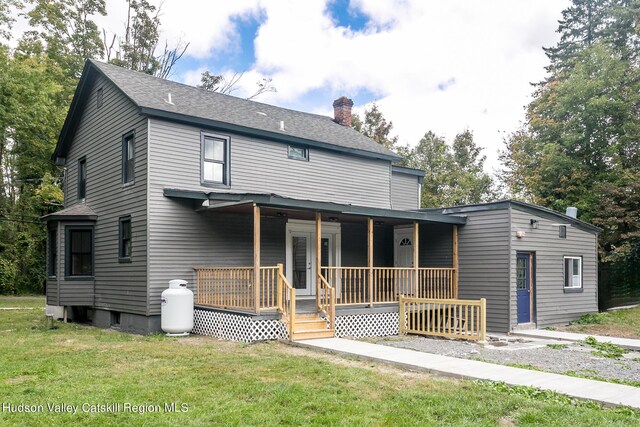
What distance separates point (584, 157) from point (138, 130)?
19789mm

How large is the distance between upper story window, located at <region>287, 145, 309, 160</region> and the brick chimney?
4.69 meters

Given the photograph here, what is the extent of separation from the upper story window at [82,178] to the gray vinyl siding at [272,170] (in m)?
4.74

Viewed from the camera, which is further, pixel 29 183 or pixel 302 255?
pixel 29 183

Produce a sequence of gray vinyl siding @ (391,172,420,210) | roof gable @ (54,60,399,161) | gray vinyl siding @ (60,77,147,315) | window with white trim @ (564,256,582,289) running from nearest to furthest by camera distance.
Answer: gray vinyl siding @ (60,77,147,315) → roof gable @ (54,60,399,161) → window with white trim @ (564,256,582,289) → gray vinyl siding @ (391,172,420,210)

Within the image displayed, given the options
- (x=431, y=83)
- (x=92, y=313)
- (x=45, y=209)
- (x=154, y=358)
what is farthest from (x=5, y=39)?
(x=431, y=83)

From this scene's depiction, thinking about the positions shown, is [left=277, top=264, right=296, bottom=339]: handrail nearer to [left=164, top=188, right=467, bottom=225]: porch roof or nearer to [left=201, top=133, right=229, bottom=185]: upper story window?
[left=164, top=188, right=467, bottom=225]: porch roof

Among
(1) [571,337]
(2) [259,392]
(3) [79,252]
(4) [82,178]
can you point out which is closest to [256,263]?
(2) [259,392]

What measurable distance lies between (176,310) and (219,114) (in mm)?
5481

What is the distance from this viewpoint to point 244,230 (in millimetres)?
13203

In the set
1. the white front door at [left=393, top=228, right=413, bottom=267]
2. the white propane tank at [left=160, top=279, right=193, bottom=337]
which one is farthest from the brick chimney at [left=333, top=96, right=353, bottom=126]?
the white propane tank at [left=160, top=279, right=193, bottom=337]

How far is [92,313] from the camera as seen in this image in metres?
14.7

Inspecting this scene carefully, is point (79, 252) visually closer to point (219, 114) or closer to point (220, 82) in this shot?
point (219, 114)

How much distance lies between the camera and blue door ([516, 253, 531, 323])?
1325 cm

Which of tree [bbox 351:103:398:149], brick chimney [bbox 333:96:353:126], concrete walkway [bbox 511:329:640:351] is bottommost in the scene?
concrete walkway [bbox 511:329:640:351]
